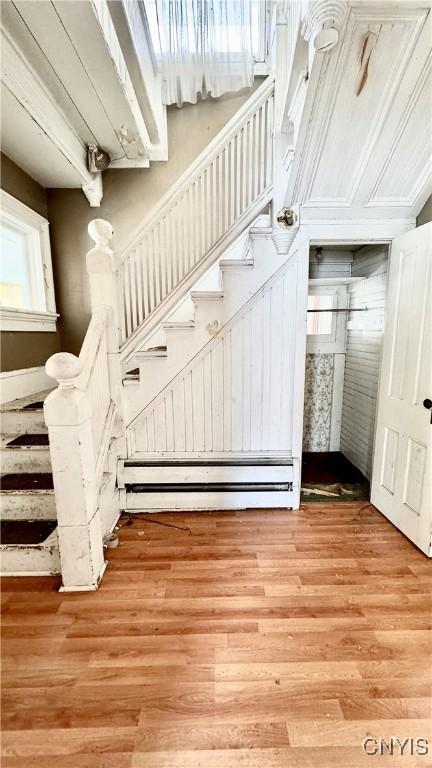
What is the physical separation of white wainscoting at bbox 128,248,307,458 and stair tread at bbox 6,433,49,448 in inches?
24.0

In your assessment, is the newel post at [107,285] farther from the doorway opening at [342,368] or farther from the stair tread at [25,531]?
the doorway opening at [342,368]

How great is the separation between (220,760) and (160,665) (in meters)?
0.40

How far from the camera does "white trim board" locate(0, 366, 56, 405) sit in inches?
96.9

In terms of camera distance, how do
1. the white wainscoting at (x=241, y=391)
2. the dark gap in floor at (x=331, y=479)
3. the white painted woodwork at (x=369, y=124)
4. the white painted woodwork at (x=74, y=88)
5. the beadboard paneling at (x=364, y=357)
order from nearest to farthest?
the white painted woodwork at (x=369, y=124) → the white painted woodwork at (x=74, y=88) → the white wainscoting at (x=241, y=391) → the dark gap in floor at (x=331, y=479) → the beadboard paneling at (x=364, y=357)

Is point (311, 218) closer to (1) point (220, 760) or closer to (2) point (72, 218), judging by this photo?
(2) point (72, 218)

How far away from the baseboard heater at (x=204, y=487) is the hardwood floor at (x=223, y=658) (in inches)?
18.3

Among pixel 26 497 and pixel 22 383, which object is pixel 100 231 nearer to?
pixel 22 383

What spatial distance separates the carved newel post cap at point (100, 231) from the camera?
80.9 inches

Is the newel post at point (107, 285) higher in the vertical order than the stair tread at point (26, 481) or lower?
higher

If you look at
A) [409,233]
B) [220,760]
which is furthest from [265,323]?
[220,760]

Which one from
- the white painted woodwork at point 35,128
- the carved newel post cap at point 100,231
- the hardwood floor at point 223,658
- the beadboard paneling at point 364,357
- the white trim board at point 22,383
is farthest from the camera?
the beadboard paneling at point 364,357

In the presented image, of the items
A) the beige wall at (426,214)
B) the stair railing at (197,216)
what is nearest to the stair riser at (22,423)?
the stair railing at (197,216)

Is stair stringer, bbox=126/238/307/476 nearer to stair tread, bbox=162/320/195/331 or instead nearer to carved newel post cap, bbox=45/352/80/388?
stair tread, bbox=162/320/195/331

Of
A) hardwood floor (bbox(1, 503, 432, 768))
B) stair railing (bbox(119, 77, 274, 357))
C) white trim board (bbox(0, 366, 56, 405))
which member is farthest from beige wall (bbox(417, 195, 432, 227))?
white trim board (bbox(0, 366, 56, 405))
